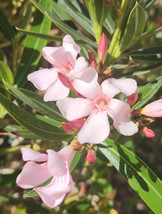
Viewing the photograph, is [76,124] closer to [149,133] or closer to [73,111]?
[73,111]

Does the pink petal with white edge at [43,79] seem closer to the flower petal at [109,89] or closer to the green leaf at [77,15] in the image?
the flower petal at [109,89]

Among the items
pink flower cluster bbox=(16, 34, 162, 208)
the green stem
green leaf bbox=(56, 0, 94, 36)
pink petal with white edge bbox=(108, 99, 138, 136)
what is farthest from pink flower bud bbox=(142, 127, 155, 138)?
green leaf bbox=(56, 0, 94, 36)

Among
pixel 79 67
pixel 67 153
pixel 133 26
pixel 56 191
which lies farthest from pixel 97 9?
pixel 56 191

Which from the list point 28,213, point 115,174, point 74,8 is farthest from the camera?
point 115,174

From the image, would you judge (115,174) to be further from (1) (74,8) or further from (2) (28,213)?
(1) (74,8)

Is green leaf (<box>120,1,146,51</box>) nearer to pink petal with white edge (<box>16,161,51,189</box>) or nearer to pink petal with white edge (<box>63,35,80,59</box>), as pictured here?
pink petal with white edge (<box>63,35,80,59</box>)

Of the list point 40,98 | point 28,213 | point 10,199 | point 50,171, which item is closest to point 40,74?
point 40,98
